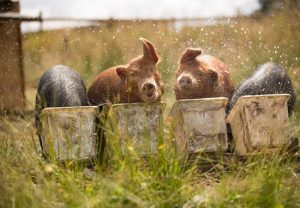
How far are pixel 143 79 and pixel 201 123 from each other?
664mm

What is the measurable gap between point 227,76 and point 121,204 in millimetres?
2390

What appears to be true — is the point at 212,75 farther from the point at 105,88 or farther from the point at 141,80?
the point at 105,88

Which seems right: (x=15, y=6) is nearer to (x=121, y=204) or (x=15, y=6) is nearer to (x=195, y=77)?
(x=195, y=77)

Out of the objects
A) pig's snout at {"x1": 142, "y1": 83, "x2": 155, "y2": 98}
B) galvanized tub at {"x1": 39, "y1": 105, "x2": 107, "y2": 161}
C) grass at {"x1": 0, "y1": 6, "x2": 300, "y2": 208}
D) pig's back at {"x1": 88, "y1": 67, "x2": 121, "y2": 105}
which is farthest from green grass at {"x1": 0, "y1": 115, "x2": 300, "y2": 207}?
pig's back at {"x1": 88, "y1": 67, "x2": 121, "y2": 105}

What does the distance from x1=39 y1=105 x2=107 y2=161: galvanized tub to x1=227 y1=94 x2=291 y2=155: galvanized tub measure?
3.22 feet

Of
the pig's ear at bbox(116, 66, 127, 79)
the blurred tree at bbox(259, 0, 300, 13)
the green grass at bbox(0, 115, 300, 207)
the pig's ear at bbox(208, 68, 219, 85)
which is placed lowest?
the green grass at bbox(0, 115, 300, 207)

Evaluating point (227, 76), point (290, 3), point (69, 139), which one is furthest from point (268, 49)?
point (69, 139)

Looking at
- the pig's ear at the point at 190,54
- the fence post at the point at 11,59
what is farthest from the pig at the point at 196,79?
the fence post at the point at 11,59

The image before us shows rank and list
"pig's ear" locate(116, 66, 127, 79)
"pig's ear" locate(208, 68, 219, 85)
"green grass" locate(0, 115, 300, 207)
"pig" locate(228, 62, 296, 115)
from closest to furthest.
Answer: "green grass" locate(0, 115, 300, 207), "pig's ear" locate(116, 66, 127, 79), "pig's ear" locate(208, 68, 219, 85), "pig" locate(228, 62, 296, 115)

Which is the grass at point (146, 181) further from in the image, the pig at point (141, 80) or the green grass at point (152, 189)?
the pig at point (141, 80)

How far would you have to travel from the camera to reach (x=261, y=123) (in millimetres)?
4285

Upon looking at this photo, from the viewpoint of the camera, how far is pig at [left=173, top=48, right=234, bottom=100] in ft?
15.9

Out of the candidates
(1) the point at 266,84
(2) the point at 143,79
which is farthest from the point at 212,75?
(2) the point at 143,79

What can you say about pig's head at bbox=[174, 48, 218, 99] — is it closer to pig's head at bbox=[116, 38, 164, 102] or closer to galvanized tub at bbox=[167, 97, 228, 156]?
pig's head at bbox=[116, 38, 164, 102]
